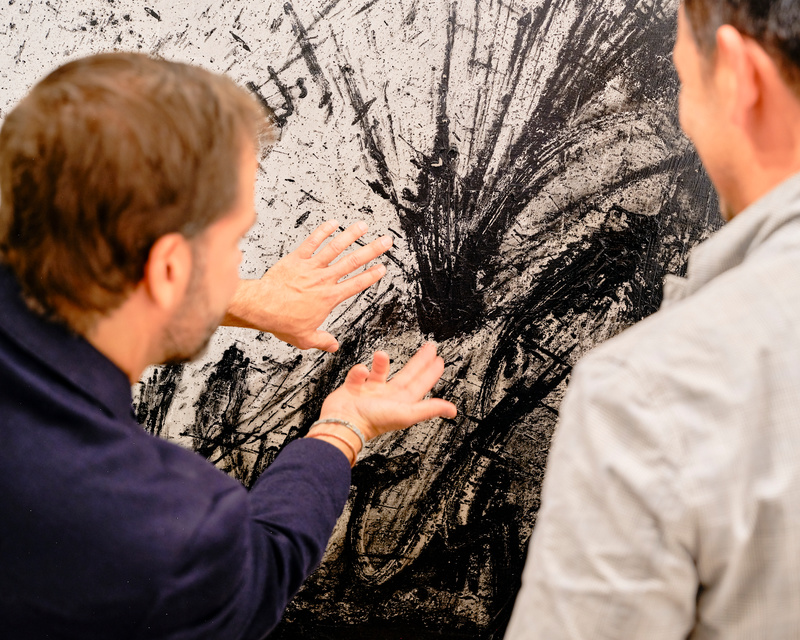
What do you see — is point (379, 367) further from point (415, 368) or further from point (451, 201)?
point (451, 201)

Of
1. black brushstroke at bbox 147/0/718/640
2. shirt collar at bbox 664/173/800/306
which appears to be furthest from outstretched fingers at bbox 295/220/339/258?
shirt collar at bbox 664/173/800/306

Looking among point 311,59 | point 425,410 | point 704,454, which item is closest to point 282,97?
point 311,59

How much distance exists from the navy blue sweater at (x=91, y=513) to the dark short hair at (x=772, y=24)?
748mm

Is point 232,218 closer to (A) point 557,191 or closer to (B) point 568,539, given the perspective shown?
(B) point 568,539

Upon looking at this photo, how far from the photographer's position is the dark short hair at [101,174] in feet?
2.00

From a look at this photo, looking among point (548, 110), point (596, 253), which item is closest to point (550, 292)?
point (596, 253)

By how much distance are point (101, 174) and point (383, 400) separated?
1.97ft

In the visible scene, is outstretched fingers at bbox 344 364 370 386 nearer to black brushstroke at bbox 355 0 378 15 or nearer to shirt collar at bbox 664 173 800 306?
shirt collar at bbox 664 173 800 306

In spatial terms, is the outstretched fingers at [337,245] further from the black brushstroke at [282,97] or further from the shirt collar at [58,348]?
the shirt collar at [58,348]

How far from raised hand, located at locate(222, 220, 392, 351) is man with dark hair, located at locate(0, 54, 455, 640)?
38 centimetres

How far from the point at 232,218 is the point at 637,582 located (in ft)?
1.93

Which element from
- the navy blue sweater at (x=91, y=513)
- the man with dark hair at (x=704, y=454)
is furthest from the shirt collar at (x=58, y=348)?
the man with dark hair at (x=704, y=454)

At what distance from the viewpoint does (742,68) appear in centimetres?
56

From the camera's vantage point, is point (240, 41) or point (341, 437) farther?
point (240, 41)
